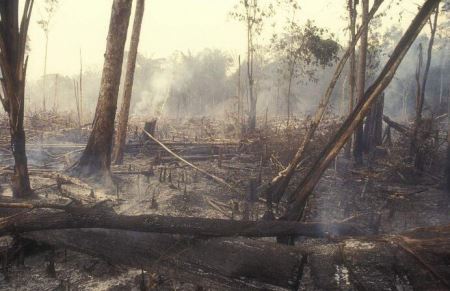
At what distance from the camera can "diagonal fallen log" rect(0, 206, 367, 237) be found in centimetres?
295

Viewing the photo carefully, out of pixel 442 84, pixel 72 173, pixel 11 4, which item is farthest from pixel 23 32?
pixel 442 84

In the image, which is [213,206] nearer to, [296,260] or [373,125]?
[296,260]

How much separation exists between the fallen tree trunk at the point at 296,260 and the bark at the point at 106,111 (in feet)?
14.9

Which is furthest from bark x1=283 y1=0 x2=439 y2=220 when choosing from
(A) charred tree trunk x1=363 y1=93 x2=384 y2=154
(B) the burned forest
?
(A) charred tree trunk x1=363 y1=93 x2=384 y2=154

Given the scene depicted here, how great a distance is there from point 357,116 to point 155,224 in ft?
7.67

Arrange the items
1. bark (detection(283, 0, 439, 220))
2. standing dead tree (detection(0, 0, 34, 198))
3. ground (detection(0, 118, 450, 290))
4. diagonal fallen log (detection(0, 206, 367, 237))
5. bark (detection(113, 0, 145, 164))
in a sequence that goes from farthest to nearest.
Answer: bark (detection(113, 0, 145, 164)) → standing dead tree (detection(0, 0, 34, 198)) → bark (detection(283, 0, 439, 220)) → ground (detection(0, 118, 450, 290)) → diagonal fallen log (detection(0, 206, 367, 237))

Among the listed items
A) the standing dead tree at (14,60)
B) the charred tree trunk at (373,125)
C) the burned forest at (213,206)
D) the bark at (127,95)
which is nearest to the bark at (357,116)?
the burned forest at (213,206)

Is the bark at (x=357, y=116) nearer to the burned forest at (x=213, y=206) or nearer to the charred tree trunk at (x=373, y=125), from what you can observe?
the burned forest at (x=213, y=206)

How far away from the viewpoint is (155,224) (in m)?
2.97

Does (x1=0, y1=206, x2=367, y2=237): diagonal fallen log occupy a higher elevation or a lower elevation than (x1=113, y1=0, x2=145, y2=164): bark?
lower

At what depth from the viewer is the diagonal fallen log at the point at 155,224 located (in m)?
2.95

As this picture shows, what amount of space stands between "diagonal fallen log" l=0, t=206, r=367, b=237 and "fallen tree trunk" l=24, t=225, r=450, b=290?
95mm

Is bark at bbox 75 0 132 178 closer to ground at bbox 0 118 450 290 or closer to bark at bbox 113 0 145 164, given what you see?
ground at bbox 0 118 450 290

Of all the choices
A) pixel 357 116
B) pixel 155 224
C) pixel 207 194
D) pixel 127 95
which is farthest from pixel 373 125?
pixel 155 224
